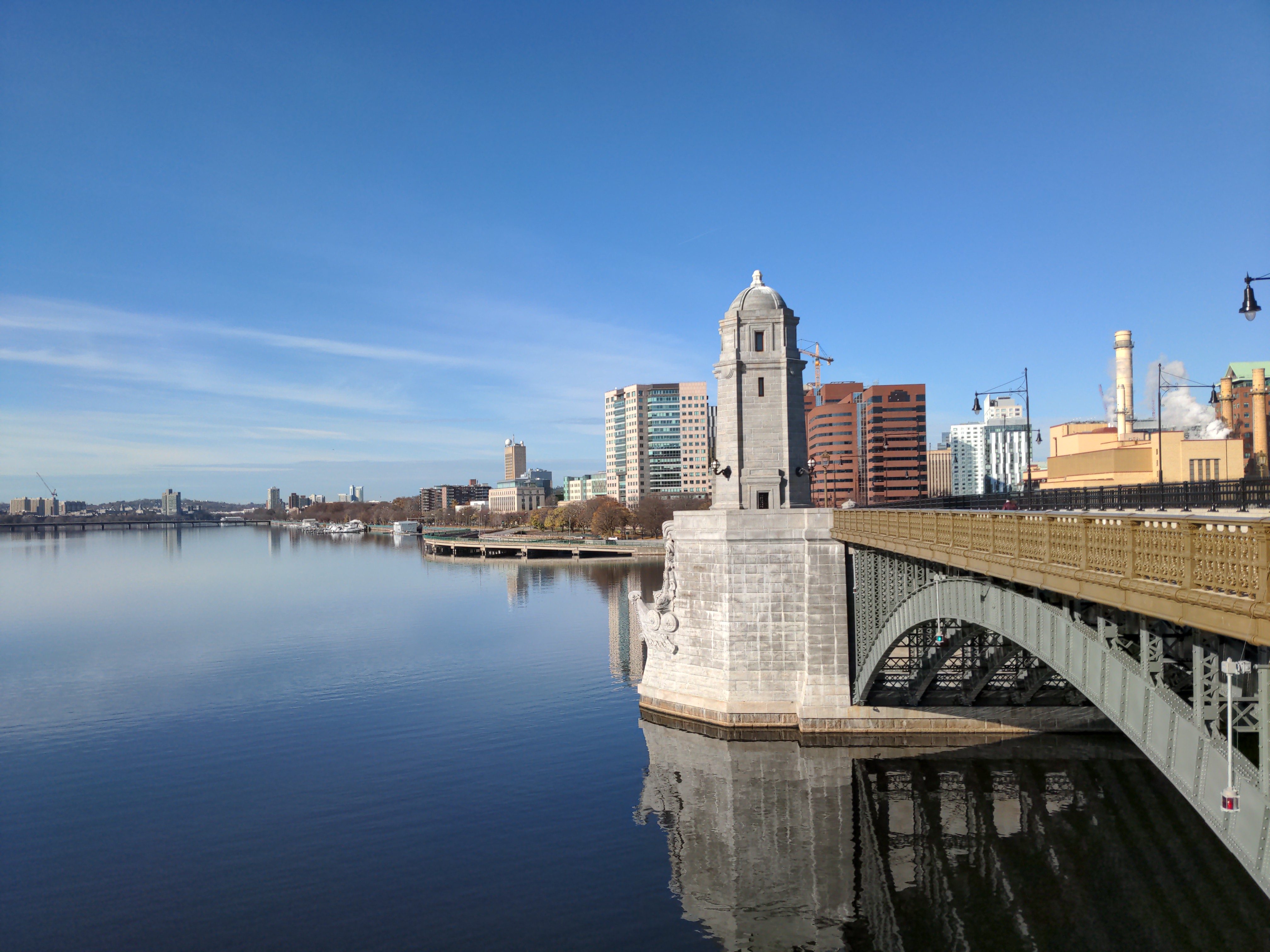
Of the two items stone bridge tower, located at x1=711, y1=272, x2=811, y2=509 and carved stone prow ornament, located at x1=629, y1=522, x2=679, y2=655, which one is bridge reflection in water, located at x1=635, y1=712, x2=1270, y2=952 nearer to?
carved stone prow ornament, located at x1=629, y1=522, x2=679, y2=655

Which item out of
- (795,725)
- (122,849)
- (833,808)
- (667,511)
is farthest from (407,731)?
(667,511)

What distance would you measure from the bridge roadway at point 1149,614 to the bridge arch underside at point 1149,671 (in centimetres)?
3

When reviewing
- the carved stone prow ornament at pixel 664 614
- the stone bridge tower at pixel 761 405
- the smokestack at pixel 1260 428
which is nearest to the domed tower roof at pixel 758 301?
the stone bridge tower at pixel 761 405

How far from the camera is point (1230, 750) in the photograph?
9.95 meters

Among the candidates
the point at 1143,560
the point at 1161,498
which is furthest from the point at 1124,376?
the point at 1143,560

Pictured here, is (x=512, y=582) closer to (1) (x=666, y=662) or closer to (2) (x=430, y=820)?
(1) (x=666, y=662)

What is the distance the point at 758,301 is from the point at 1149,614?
2979cm

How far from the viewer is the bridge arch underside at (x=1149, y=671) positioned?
33.1ft

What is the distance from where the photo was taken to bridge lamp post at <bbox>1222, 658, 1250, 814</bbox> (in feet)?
32.0

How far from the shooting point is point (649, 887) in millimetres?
22547

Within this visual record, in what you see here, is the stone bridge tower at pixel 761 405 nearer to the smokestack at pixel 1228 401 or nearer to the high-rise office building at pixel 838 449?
the smokestack at pixel 1228 401

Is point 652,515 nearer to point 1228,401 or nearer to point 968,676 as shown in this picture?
point 1228,401

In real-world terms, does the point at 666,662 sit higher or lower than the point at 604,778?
higher

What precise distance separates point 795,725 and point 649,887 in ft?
42.4
